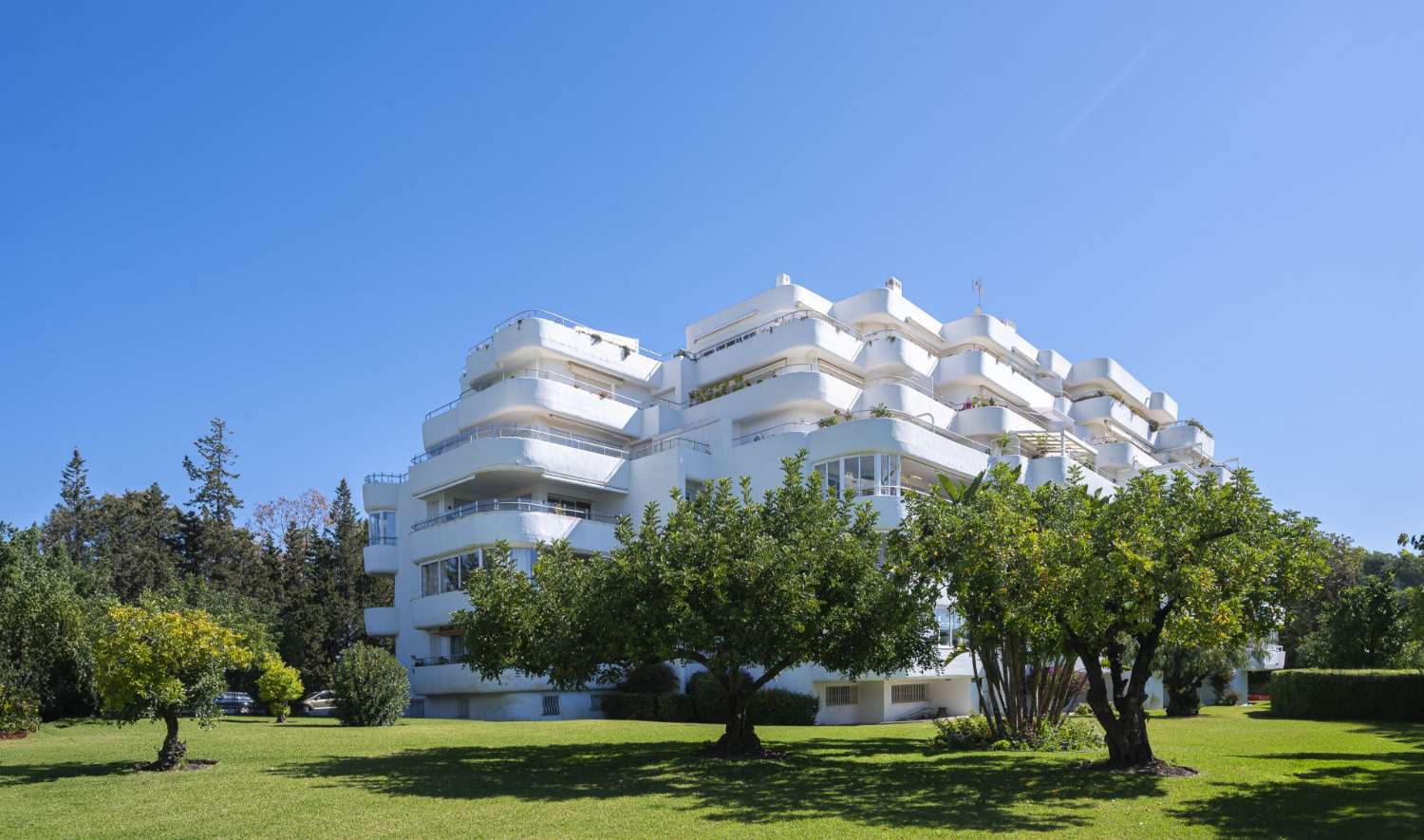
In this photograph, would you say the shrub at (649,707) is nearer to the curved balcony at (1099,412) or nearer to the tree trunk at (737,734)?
the tree trunk at (737,734)

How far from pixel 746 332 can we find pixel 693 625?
30.6m

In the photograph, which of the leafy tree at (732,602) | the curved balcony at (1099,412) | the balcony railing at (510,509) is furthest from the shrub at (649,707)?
the curved balcony at (1099,412)

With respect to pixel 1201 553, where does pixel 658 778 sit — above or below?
below

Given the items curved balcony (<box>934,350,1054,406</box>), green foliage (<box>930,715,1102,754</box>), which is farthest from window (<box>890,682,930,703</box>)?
curved balcony (<box>934,350,1054,406</box>)

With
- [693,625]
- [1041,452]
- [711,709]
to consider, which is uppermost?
[1041,452]

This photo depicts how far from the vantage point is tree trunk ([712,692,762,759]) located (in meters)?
23.4

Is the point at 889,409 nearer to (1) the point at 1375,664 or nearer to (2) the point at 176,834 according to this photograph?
(1) the point at 1375,664

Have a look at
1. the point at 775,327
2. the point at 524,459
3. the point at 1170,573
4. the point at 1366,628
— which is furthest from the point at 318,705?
the point at 1366,628

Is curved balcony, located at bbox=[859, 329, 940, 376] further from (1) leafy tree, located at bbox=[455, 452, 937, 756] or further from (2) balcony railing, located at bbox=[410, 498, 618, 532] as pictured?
(1) leafy tree, located at bbox=[455, 452, 937, 756]

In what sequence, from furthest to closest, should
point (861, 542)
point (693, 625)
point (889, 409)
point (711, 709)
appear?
point (889, 409)
point (711, 709)
point (861, 542)
point (693, 625)

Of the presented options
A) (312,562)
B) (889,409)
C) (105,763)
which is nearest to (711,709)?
(889,409)

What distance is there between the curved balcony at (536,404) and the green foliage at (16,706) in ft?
63.2

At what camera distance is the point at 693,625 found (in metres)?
21.1

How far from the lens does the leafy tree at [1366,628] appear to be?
44031 millimetres
